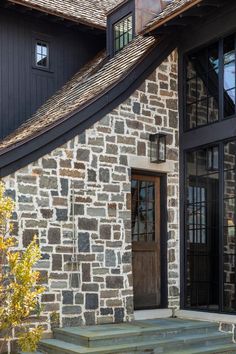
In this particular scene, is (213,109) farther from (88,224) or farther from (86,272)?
(86,272)

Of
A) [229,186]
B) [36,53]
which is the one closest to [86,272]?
[229,186]

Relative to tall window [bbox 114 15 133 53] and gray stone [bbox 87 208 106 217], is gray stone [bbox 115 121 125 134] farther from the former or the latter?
tall window [bbox 114 15 133 53]

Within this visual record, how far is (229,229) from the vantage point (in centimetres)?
875

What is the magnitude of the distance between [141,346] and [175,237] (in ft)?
8.28

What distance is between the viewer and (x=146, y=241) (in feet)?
31.2

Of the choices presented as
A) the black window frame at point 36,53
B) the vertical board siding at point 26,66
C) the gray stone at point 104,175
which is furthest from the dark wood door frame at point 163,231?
the black window frame at point 36,53

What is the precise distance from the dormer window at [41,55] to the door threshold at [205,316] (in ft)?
18.2

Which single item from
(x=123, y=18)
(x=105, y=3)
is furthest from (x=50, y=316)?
(x=105, y=3)

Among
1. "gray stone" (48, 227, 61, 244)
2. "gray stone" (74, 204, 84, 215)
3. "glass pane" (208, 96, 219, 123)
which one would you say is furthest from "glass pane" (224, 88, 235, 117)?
"gray stone" (48, 227, 61, 244)

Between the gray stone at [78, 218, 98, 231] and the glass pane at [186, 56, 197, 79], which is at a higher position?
the glass pane at [186, 56, 197, 79]

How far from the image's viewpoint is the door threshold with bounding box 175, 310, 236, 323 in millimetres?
8383

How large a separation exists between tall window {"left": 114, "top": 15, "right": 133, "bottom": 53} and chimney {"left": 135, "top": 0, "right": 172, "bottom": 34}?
535 millimetres

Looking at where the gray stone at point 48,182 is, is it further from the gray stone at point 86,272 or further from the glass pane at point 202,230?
the glass pane at point 202,230

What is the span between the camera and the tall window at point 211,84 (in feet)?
29.1
